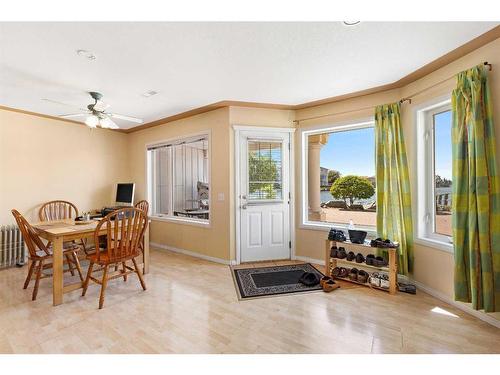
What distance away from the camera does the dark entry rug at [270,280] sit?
8.98 feet

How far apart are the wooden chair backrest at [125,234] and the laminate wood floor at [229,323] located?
45 centimetres

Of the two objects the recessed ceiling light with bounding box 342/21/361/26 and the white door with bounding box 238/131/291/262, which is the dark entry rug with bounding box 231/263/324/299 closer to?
the white door with bounding box 238/131/291/262

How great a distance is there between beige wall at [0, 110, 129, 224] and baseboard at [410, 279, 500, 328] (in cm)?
537

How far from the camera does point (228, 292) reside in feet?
9.02

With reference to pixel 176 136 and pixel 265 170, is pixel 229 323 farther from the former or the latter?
pixel 176 136

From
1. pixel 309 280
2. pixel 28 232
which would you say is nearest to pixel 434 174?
pixel 309 280

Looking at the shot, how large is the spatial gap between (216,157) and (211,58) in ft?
5.59

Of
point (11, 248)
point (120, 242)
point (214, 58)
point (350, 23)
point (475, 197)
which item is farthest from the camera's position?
point (11, 248)

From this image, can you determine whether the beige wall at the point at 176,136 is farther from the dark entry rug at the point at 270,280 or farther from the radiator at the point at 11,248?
the dark entry rug at the point at 270,280

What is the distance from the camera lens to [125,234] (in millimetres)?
2641

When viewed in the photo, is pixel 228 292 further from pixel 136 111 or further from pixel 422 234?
pixel 136 111

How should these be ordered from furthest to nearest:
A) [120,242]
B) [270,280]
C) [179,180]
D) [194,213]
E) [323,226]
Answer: [179,180] → [194,213] → [323,226] → [270,280] → [120,242]

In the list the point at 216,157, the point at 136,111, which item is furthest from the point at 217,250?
the point at 136,111

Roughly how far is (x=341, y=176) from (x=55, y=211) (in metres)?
4.58
